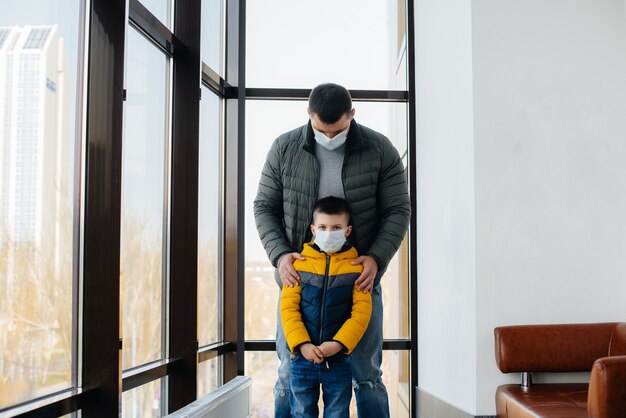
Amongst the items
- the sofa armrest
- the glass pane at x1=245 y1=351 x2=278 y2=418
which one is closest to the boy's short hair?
the sofa armrest

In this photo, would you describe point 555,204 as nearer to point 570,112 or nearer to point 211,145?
point 570,112

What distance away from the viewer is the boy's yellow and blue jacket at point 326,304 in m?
2.72

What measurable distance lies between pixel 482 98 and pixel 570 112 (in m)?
0.47

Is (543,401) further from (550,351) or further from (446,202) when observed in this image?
(446,202)

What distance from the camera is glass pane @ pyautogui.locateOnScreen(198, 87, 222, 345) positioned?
4.37m

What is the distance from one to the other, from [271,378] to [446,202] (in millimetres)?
1742

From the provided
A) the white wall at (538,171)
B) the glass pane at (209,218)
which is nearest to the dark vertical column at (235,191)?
the glass pane at (209,218)

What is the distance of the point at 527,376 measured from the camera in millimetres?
3430

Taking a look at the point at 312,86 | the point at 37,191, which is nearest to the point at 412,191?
the point at 312,86

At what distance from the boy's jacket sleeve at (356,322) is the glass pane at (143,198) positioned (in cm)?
111

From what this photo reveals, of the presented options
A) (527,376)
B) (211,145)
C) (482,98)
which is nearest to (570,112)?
(482,98)

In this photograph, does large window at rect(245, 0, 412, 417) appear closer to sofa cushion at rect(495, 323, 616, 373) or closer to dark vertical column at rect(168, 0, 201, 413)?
dark vertical column at rect(168, 0, 201, 413)

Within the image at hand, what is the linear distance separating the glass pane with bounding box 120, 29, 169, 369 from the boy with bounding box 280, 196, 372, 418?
0.93m

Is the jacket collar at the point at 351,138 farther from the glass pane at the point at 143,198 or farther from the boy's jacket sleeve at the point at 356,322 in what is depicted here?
the glass pane at the point at 143,198
